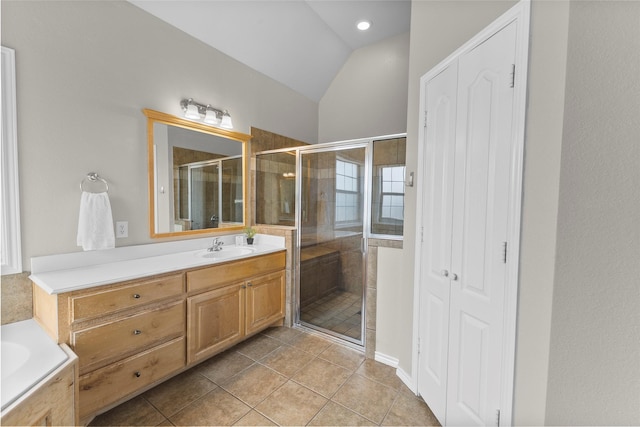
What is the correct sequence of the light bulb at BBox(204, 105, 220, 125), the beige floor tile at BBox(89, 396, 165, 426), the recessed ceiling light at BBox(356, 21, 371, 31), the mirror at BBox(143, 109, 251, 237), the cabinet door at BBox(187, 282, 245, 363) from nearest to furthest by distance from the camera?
the beige floor tile at BBox(89, 396, 165, 426), the cabinet door at BBox(187, 282, 245, 363), the mirror at BBox(143, 109, 251, 237), the light bulb at BBox(204, 105, 220, 125), the recessed ceiling light at BBox(356, 21, 371, 31)

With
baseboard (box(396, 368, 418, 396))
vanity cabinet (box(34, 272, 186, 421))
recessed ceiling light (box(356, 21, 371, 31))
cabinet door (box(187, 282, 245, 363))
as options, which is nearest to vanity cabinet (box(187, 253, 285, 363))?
cabinet door (box(187, 282, 245, 363))

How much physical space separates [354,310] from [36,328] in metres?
2.34

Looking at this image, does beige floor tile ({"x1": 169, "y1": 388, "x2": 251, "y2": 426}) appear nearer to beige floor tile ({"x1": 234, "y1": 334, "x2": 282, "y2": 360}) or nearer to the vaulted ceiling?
beige floor tile ({"x1": 234, "y1": 334, "x2": 282, "y2": 360})

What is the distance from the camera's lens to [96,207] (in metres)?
1.75

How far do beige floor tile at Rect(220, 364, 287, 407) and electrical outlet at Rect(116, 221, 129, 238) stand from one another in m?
1.34

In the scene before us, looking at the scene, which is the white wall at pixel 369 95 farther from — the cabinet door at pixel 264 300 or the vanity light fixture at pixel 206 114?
the cabinet door at pixel 264 300

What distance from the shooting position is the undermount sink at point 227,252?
235cm

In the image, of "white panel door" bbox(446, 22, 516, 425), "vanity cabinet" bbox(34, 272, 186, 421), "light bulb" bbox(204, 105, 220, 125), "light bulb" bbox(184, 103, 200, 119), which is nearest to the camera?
"white panel door" bbox(446, 22, 516, 425)

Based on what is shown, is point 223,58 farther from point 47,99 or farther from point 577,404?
point 577,404

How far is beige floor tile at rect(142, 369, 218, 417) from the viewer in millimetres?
1651

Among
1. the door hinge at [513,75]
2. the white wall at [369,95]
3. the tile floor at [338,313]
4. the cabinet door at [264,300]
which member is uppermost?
the white wall at [369,95]

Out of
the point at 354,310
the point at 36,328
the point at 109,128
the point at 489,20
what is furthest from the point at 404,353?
the point at 109,128

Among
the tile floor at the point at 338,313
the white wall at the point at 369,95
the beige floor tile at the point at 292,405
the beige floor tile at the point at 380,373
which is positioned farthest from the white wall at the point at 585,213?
the white wall at the point at 369,95

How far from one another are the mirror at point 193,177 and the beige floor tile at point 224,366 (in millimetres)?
1130
